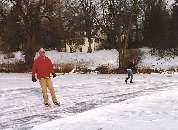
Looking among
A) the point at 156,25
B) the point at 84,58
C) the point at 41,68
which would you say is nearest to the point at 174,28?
the point at 156,25

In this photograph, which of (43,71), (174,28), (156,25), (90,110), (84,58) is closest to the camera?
(90,110)

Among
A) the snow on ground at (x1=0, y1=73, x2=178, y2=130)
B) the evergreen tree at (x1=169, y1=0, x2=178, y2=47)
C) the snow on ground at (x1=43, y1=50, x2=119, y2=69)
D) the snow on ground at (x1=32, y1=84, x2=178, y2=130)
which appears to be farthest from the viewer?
the evergreen tree at (x1=169, y1=0, x2=178, y2=47)

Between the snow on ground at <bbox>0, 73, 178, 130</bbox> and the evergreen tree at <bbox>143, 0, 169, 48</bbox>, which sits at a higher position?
the evergreen tree at <bbox>143, 0, 169, 48</bbox>

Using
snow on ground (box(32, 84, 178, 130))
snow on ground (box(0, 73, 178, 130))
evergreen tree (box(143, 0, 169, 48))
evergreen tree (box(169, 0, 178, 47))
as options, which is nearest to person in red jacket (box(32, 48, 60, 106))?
snow on ground (box(0, 73, 178, 130))

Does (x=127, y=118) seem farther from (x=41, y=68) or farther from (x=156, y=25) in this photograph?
(x=156, y=25)

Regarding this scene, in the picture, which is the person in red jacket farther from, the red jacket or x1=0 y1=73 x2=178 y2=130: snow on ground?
x1=0 y1=73 x2=178 y2=130: snow on ground

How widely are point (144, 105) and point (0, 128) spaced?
19.5 ft

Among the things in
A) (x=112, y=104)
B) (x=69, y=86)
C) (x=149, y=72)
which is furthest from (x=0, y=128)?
(x=149, y=72)

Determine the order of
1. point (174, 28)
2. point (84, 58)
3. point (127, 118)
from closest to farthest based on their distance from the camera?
point (127, 118) < point (84, 58) < point (174, 28)

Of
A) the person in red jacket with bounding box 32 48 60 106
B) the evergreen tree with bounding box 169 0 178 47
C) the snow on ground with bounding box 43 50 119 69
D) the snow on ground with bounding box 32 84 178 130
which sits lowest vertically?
the snow on ground with bounding box 32 84 178 130

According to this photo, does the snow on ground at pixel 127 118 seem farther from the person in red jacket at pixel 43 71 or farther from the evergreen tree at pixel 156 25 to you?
the evergreen tree at pixel 156 25

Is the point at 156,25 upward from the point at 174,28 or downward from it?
upward

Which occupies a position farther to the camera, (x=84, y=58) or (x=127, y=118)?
(x=84, y=58)

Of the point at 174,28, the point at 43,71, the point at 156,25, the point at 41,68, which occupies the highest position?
the point at 156,25
